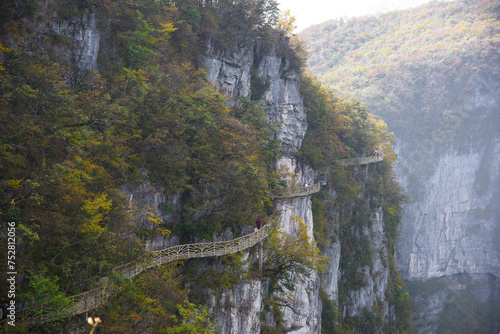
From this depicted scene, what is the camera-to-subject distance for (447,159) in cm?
6444

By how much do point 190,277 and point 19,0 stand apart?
12262mm

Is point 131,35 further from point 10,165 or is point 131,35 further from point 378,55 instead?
point 378,55

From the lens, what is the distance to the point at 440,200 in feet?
208

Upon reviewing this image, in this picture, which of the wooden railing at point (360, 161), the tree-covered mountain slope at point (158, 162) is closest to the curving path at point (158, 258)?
the tree-covered mountain slope at point (158, 162)

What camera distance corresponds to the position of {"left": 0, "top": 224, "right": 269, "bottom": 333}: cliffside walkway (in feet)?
28.6

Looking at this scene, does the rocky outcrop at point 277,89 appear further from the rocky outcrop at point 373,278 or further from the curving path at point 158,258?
the rocky outcrop at point 373,278

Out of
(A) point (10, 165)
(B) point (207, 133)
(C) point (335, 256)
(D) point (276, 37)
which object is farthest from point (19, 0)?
(C) point (335, 256)

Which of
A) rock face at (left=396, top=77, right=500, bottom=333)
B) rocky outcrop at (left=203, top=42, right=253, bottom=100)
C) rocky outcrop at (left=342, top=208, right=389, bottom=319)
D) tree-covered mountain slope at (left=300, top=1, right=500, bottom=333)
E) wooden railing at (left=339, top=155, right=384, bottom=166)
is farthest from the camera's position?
rock face at (left=396, top=77, right=500, bottom=333)

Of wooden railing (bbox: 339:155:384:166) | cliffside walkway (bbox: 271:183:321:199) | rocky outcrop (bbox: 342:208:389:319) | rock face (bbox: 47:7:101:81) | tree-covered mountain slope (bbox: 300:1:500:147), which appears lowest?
rocky outcrop (bbox: 342:208:389:319)

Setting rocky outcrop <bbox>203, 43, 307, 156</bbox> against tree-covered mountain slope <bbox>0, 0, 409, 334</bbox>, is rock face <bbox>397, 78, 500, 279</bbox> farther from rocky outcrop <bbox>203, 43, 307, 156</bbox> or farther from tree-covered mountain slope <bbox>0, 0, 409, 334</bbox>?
rocky outcrop <bbox>203, 43, 307, 156</bbox>

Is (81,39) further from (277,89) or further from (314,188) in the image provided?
(314,188)

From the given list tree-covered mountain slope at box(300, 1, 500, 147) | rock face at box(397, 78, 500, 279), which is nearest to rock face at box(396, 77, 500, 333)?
rock face at box(397, 78, 500, 279)

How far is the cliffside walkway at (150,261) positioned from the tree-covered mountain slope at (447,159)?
4623cm

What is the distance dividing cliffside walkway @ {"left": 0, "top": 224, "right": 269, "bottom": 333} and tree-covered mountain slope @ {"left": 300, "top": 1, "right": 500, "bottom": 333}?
4623 cm
